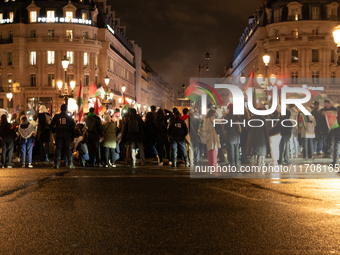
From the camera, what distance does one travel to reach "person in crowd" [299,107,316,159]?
1678cm

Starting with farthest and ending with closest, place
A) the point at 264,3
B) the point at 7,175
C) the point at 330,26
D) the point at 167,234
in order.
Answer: the point at 264,3 < the point at 330,26 < the point at 7,175 < the point at 167,234

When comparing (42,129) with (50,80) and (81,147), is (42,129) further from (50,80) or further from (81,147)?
(50,80)

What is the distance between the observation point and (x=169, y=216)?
22.1 feet

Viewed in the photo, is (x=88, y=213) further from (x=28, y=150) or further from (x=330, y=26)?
(x=330, y=26)

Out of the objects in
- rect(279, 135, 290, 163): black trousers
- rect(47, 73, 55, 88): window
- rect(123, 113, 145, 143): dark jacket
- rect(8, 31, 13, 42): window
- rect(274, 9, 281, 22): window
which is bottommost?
rect(279, 135, 290, 163): black trousers

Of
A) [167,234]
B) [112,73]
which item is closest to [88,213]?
[167,234]

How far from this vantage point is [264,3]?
72.2 meters

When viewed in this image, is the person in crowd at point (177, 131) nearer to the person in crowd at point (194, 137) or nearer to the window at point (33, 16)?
the person in crowd at point (194, 137)

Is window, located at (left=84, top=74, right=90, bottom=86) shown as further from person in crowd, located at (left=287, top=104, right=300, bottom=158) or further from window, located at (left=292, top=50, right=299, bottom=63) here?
person in crowd, located at (left=287, top=104, right=300, bottom=158)

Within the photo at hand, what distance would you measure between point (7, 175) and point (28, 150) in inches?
102

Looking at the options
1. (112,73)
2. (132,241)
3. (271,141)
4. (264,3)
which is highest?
(264,3)

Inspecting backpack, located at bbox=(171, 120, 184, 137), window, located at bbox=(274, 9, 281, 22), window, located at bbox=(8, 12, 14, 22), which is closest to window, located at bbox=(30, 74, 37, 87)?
window, located at bbox=(8, 12, 14, 22)

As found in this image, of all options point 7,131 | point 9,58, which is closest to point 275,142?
point 7,131

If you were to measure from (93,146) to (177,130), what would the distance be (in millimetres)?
2765
